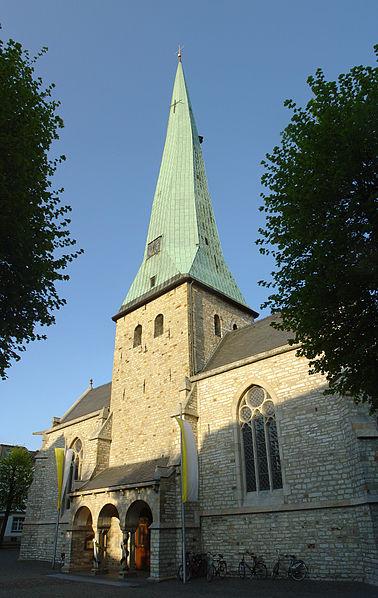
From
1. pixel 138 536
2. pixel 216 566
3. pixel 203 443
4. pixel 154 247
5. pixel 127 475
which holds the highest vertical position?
pixel 154 247

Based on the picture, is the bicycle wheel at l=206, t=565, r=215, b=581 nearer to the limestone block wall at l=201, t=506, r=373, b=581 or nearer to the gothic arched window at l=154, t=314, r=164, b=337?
the limestone block wall at l=201, t=506, r=373, b=581

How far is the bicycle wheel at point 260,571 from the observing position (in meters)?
13.6

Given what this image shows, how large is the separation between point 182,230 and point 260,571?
55.9ft

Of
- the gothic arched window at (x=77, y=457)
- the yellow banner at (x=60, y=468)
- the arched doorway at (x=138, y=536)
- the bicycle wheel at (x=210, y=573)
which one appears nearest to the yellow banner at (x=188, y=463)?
the bicycle wheel at (x=210, y=573)

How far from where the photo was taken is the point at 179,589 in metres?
12.5

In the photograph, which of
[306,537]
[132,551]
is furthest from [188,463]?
[132,551]

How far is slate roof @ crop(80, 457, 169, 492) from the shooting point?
17.0 m

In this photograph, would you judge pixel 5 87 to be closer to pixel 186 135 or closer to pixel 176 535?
pixel 176 535

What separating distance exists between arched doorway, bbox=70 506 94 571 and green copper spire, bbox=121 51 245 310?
10.8 meters

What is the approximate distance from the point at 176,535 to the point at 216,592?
153 inches

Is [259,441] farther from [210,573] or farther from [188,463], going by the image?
[210,573]

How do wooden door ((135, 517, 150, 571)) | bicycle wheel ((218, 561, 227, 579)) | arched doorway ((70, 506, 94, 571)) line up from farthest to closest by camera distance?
arched doorway ((70, 506, 94, 571)), wooden door ((135, 517, 150, 571)), bicycle wheel ((218, 561, 227, 579))

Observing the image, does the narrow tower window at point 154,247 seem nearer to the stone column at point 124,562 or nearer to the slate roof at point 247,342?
the slate roof at point 247,342

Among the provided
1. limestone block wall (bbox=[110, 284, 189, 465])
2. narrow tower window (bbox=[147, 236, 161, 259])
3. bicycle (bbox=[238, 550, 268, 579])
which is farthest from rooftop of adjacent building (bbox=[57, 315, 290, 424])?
bicycle (bbox=[238, 550, 268, 579])
